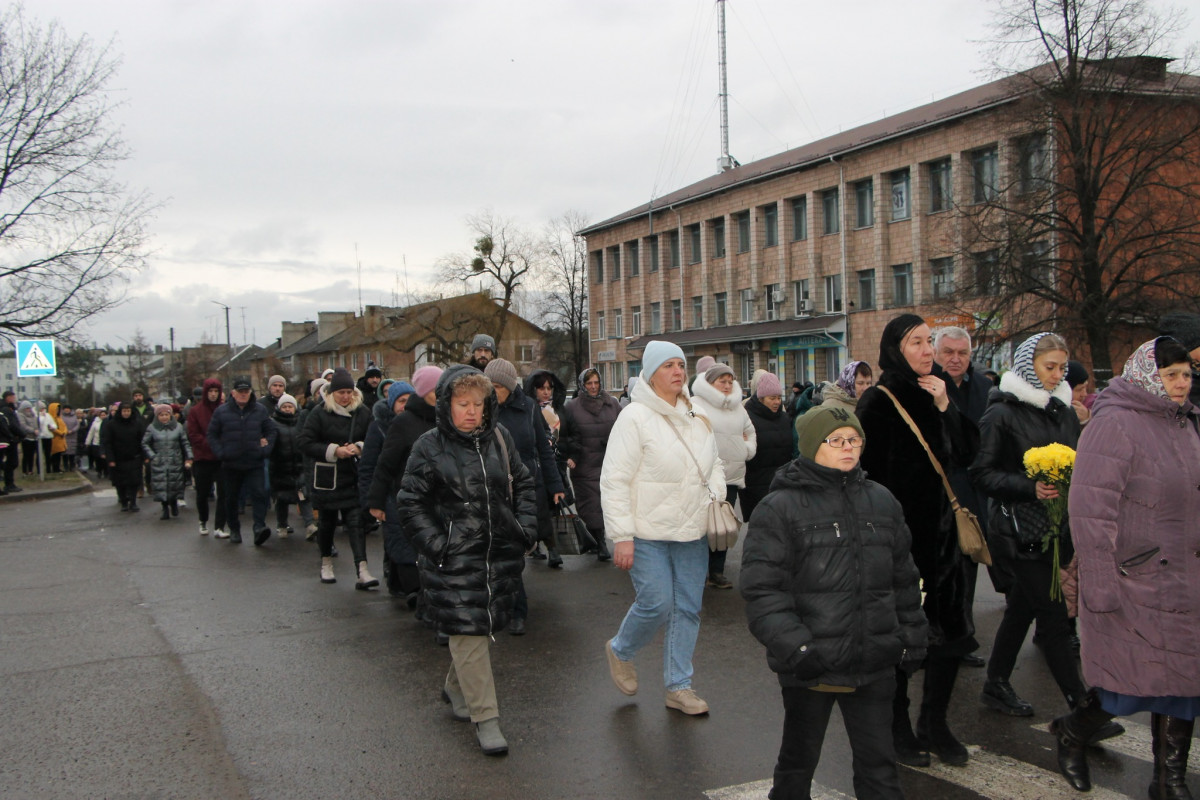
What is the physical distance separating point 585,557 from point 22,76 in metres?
19.6

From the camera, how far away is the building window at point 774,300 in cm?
4616

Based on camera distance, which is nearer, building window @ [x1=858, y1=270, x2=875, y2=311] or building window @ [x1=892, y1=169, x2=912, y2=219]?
building window @ [x1=892, y1=169, x2=912, y2=219]

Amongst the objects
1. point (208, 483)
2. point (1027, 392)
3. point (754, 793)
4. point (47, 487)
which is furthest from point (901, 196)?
point (754, 793)

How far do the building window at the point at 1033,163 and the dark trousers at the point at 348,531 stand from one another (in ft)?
85.9

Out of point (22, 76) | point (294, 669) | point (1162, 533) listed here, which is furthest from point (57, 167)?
point (1162, 533)

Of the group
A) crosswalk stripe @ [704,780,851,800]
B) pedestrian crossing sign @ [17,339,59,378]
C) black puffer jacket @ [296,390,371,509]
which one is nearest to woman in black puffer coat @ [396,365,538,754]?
crosswalk stripe @ [704,780,851,800]

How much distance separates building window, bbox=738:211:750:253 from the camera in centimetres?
4997

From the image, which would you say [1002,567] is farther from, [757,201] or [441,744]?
[757,201]

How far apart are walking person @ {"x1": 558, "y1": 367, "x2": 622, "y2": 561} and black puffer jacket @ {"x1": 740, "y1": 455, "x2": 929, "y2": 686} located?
237 inches

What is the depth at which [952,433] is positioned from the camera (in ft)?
15.2

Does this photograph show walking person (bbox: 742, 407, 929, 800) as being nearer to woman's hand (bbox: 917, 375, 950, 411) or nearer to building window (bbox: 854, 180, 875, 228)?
woman's hand (bbox: 917, 375, 950, 411)

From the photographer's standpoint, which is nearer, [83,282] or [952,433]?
[952,433]

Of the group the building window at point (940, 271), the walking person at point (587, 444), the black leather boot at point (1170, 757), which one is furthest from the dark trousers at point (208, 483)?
the building window at point (940, 271)

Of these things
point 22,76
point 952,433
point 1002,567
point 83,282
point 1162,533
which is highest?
point 22,76
